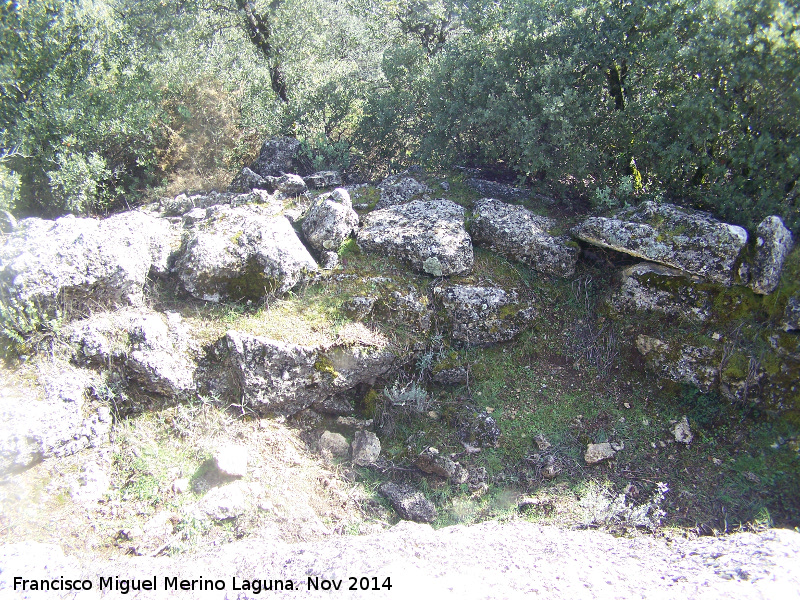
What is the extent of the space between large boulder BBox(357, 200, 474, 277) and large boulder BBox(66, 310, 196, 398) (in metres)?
3.24

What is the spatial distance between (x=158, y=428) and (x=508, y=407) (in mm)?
4740

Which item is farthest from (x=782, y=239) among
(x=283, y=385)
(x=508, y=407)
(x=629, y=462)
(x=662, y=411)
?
(x=283, y=385)

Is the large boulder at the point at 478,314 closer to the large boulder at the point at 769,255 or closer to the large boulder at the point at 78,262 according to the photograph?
the large boulder at the point at 769,255

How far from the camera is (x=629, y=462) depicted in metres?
6.27

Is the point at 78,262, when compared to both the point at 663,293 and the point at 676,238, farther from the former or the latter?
the point at 676,238

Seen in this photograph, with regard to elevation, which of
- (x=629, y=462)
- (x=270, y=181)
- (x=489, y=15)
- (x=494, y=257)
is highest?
Result: (x=489, y=15)

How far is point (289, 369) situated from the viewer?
21.6 ft

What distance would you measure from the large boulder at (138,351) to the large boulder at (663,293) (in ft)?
20.5

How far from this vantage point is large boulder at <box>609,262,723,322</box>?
6.70 meters

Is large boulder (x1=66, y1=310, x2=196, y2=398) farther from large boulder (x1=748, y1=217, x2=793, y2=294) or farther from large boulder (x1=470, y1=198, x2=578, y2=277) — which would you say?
large boulder (x1=748, y1=217, x2=793, y2=294)

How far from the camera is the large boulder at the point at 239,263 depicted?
22.9ft

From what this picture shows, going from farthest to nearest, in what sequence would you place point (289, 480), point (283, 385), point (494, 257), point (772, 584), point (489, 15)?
point (489, 15) → point (494, 257) → point (283, 385) → point (289, 480) → point (772, 584)

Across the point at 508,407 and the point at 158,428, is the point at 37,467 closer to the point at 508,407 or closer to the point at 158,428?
the point at 158,428

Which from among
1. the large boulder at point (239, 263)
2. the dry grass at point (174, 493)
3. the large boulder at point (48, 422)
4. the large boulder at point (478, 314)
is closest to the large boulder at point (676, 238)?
the large boulder at point (478, 314)
